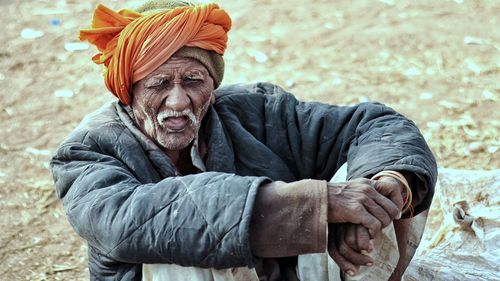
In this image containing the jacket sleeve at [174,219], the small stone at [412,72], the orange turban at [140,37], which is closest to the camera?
the jacket sleeve at [174,219]

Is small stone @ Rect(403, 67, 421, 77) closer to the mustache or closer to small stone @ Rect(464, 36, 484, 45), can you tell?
small stone @ Rect(464, 36, 484, 45)

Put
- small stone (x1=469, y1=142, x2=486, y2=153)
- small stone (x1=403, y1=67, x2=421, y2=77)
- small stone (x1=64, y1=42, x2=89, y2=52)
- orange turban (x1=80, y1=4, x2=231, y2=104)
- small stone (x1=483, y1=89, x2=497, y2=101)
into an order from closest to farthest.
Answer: orange turban (x1=80, y1=4, x2=231, y2=104) < small stone (x1=469, y1=142, x2=486, y2=153) < small stone (x1=483, y1=89, x2=497, y2=101) < small stone (x1=403, y1=67, x2=421, y2=77) < small stone (x1=64, y1=42, x2=89, y2=52)

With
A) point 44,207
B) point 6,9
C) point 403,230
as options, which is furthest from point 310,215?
point 6,9

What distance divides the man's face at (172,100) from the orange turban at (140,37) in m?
0.04

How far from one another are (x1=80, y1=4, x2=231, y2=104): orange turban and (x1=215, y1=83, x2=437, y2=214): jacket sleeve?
0.40 metres

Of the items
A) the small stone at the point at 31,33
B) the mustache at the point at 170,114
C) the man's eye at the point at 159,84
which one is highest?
the man's eye at the point at 159,84

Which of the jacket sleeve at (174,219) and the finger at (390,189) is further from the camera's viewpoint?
the finger at (390,189)

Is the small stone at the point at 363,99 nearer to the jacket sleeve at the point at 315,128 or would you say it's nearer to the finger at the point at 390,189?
the jacket sleeve at the point at 315,128

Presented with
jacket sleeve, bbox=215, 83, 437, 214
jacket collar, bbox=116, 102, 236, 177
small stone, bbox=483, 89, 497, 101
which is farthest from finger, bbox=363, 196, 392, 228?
small stone, bbox=483, 89, 497, 101

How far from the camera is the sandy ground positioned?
5.00 metres

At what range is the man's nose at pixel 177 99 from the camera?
3165mm

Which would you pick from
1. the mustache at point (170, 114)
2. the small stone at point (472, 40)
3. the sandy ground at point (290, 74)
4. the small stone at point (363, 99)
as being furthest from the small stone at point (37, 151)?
the small stone at point (472, 40)

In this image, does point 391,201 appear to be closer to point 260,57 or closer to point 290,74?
point 290,74

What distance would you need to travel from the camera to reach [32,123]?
5957 millimetres
